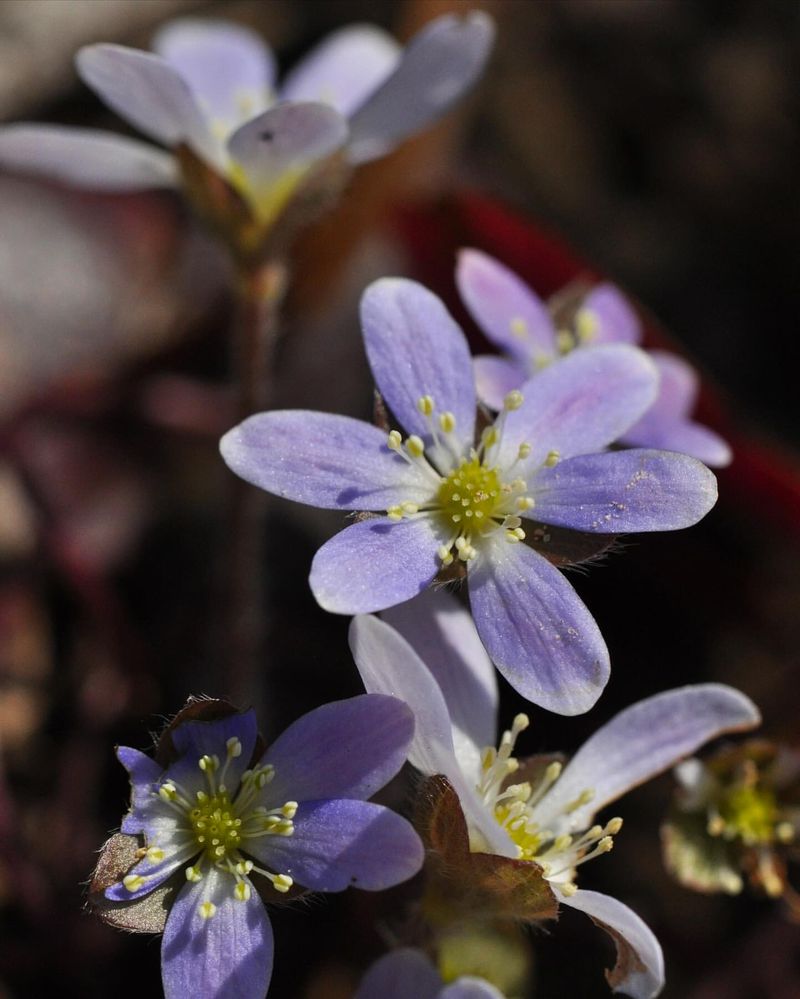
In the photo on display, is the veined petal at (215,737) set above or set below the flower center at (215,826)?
above

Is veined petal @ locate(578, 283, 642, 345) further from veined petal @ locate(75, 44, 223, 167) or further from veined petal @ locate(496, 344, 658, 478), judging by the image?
veined petal @ locate(75, 44, 223, 167)

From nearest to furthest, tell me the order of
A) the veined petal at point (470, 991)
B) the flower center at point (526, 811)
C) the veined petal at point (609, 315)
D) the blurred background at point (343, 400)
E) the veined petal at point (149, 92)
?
the veined petal at point (470, 991)
the flower center at point (526, 811)
the veined petal at point (149, 92)
the veined petal at point (609, 315)
the blurred background at point (343, 400)

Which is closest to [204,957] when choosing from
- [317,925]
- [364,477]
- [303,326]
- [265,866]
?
[265,866]

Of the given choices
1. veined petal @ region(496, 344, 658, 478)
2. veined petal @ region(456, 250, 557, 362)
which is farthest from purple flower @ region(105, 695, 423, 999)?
veined petal @ region(456, 250, 557, 362)

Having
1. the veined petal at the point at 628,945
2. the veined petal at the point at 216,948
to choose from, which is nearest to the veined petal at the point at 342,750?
the veined petal at the point at 216,948

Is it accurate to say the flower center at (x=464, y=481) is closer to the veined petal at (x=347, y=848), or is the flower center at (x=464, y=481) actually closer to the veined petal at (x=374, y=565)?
the veined petal at (x=374, y=565)
